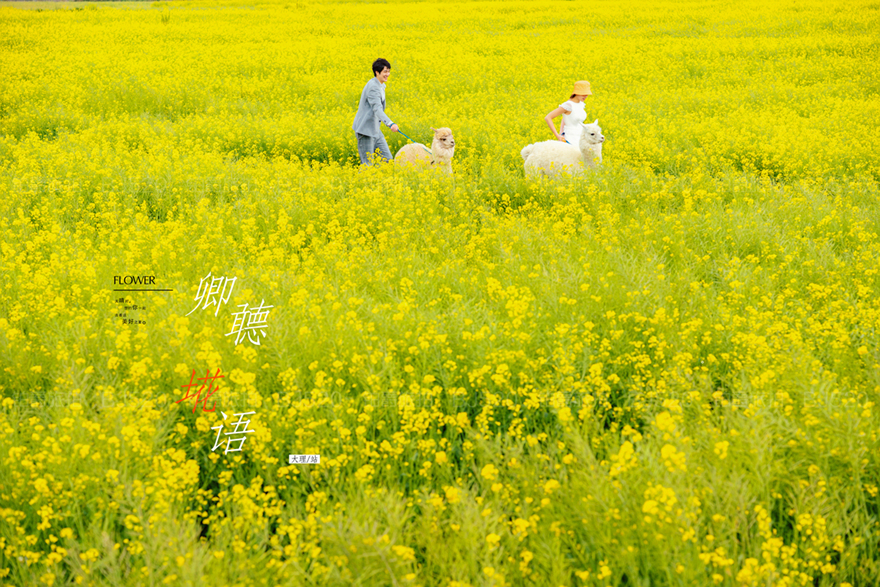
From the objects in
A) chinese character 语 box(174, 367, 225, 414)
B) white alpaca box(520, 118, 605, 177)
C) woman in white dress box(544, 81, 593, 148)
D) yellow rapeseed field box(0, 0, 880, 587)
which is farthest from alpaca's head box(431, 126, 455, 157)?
chinese character 语 box(174, 367, 225, 414)

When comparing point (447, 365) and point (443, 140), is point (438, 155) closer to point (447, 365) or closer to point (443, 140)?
point (443, 140)

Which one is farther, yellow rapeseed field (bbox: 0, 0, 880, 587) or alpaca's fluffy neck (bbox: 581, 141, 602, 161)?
alpaca's fluffy neck (bbox: 581, 141, 602, 161)

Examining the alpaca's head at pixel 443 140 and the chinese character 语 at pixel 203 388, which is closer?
the chinese character 语 at pixel 203 388

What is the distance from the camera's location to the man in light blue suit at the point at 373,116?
8.13 m

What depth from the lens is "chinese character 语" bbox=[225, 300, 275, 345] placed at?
3850 millimetres

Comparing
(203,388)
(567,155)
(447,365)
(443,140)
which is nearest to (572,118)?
(567,155)

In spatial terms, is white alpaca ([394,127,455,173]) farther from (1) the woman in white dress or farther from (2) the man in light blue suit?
(1) the woman in white dress

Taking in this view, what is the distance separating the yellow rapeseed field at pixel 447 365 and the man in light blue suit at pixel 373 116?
635 millimetres

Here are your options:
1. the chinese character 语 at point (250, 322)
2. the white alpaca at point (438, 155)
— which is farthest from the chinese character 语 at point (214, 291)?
the white alpaca at point (438, 155)

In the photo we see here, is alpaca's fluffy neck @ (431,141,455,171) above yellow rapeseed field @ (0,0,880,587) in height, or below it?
above

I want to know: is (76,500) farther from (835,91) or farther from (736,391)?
(835,91)

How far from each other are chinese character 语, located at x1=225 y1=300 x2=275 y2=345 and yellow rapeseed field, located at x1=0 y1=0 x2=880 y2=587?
67 millimetres

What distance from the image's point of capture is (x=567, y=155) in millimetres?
7957

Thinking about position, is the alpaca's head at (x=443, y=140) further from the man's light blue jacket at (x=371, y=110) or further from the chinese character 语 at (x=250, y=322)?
the chinese character 语 at (x=250, y=322)
